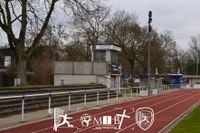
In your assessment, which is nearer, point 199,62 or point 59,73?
point 59,73

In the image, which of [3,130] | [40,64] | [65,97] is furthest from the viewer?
[40,64]

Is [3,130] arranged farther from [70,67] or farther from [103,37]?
[103,37]

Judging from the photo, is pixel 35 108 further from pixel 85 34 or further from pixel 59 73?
pixel 85 34

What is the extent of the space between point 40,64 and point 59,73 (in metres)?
18.8

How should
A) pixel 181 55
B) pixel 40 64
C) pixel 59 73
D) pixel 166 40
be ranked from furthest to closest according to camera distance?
pixel 181 55 → pixel 166 40 → pixel 40 64 → pixel 59 73

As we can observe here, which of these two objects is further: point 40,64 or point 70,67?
point 40,64

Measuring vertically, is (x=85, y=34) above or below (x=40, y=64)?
above

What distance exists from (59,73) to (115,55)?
7.58 m

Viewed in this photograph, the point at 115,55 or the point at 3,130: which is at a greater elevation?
the point at 115,55

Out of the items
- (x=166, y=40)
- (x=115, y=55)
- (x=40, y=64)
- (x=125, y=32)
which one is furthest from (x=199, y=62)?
(x=115, y=55)

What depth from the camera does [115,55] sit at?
198 feet

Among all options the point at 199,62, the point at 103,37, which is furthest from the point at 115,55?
the point at 199,62

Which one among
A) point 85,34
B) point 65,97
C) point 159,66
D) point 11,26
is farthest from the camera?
point 159,66

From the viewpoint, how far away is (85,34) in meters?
81.1
